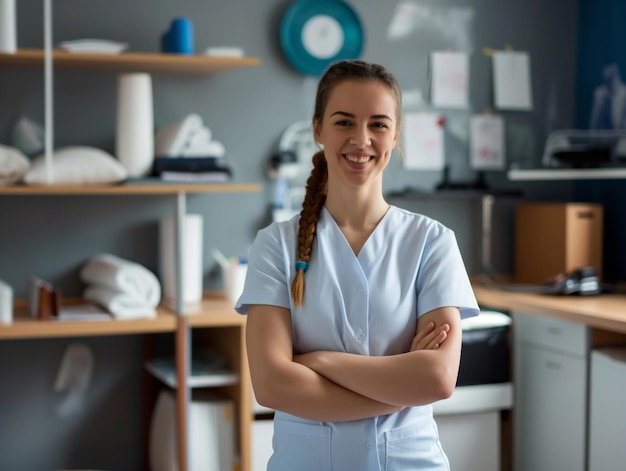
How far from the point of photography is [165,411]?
3.39 metres

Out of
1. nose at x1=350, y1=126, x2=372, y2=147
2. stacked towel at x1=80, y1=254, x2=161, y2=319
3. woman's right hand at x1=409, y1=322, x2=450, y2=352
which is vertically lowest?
stacked towel at x1=80, y1=254, x2=161, y2=319

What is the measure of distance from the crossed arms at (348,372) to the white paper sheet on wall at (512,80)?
7.97 ft

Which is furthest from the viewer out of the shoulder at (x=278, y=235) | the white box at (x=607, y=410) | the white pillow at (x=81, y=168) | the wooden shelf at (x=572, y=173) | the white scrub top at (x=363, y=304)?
the wooden shelf at (x=572, y=173)

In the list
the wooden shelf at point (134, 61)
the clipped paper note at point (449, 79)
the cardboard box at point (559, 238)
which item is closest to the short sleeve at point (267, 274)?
the wooden shelf at point (134, 61)

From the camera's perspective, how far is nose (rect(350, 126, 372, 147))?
1.71 metres

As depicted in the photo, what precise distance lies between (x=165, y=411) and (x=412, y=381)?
187 centimetres

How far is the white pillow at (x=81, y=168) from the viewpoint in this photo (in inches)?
123

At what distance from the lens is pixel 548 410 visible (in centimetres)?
330

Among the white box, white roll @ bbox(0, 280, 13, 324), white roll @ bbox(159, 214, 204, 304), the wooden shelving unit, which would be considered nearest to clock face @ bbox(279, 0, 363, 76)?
the wooden shelving unit

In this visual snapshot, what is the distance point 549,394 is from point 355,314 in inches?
71.5

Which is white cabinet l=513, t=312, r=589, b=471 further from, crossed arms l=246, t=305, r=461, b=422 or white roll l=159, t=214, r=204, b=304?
crossed arms l=246, t=305, r=461, b=422

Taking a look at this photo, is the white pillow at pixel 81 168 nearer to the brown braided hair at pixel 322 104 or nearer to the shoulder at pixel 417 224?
the brown braided hair at pixel 322 104

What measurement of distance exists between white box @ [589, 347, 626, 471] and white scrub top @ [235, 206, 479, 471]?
133 cm

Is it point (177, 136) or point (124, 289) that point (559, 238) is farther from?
point (124, 289)
